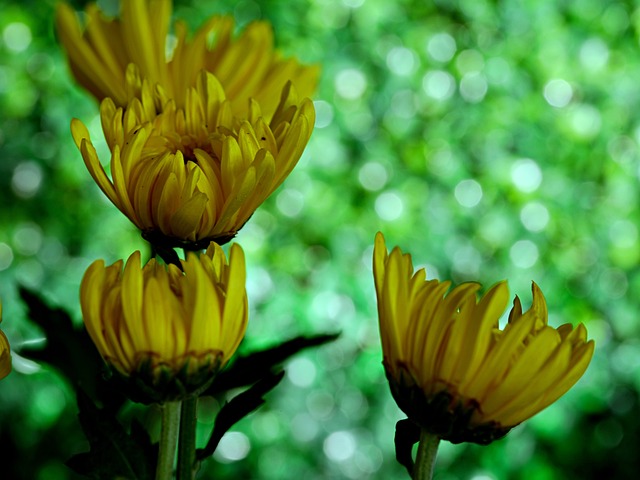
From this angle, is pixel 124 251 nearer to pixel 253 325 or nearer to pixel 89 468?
pixel 253 325

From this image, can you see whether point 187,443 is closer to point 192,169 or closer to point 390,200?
point 192,169

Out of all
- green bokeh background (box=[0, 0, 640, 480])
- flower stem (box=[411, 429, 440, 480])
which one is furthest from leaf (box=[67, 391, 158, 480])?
green bokeh background (box=[0, 0, 640, 480])

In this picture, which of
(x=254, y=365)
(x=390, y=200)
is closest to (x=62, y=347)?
(x=254, y=365)

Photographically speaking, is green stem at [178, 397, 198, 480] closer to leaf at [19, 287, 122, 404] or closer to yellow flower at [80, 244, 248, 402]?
yellow flower at [80, 244, 248, 402]

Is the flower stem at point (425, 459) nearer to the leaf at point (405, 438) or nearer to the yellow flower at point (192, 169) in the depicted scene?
the leaf at point (405, 438)

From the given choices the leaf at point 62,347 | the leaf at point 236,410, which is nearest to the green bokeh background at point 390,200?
the leaf at point 62,347
